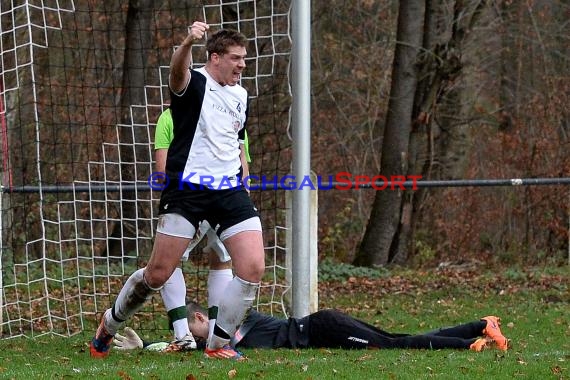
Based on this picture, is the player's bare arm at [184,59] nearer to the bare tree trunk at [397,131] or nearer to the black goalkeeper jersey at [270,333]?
the black goalkeeper jersey at [270,333]

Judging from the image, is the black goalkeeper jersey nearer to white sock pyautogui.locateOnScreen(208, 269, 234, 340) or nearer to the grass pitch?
the grass pitch

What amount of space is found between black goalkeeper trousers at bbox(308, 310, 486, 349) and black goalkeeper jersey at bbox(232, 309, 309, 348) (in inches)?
3.0

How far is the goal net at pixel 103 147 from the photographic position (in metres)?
11.1

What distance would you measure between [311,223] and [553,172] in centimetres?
1001

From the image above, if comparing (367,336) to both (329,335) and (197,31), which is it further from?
(197,31)

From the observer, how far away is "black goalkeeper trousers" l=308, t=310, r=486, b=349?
25.8 ft

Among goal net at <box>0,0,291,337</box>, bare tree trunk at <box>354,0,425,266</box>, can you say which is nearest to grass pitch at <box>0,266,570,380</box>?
goal net at <box>0,0,291,337</box>

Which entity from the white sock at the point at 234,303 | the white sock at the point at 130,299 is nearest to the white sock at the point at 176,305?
the white sock at the point at 130,299

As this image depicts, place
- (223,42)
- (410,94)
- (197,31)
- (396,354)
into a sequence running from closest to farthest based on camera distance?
(197,31) < (223,42) < (396,354) < (410,94)

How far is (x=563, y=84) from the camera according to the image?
19828 millimetres

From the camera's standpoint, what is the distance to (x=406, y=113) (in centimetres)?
1677

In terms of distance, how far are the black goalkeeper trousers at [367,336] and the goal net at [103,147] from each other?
2328 millimetres

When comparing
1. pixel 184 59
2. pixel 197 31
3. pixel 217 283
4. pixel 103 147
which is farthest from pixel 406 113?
A: pixel 197 31

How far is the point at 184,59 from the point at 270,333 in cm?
241
